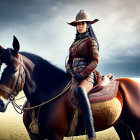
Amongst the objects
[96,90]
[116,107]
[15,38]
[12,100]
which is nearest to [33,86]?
[12,100]

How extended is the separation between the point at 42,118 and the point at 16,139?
569 cm

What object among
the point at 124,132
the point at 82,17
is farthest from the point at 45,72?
the point at 124,132

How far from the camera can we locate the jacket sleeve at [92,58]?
432 cm

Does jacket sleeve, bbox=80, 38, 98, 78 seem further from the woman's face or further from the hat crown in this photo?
the hat crown

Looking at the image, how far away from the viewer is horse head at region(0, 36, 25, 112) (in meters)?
3.76

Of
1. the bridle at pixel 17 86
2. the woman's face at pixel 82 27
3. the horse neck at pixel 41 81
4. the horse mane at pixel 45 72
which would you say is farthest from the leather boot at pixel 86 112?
the woman's face at pixel 82 27

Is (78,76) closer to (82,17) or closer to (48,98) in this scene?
(48,98)

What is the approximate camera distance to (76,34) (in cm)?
492

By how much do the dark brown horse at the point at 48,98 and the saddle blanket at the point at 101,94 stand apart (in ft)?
0.30

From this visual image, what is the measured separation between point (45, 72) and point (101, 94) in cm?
138

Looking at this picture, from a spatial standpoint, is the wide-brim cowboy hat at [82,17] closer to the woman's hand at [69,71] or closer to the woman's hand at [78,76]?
the woman's hand at [69,71]

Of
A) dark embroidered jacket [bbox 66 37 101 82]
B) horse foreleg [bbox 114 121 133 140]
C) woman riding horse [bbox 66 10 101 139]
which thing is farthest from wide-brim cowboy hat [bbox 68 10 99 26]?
horse foreleg [bbox 114 121 133 140]

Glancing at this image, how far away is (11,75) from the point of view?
3.79m

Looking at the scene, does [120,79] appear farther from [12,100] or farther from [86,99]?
[12,100]
